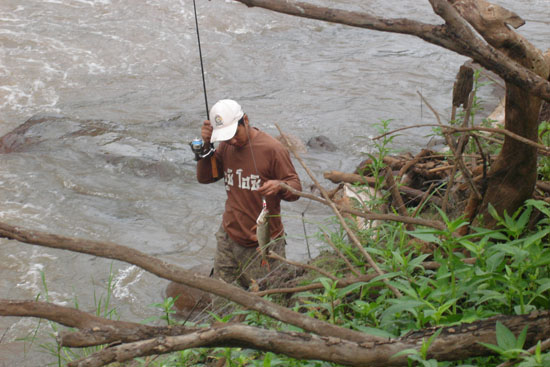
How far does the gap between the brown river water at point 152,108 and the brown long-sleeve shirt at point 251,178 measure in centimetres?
76

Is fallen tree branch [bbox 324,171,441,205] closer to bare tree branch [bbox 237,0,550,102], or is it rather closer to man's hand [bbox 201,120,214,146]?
man's hand [bbox 201,120,214,146]

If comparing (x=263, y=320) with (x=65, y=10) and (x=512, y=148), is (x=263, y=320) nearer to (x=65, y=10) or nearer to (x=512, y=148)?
(x=512, y=148)

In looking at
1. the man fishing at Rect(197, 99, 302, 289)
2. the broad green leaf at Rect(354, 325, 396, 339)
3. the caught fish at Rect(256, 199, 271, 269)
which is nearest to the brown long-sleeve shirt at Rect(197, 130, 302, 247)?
the man fishing at Rect(197, 99, 302, 289)

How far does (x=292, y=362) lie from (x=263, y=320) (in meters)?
0.48

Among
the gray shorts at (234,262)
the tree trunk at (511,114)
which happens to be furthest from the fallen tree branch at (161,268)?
the gray shorts at (234,262)

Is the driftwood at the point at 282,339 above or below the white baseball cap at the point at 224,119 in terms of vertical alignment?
above

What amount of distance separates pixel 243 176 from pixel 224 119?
51 centimetres

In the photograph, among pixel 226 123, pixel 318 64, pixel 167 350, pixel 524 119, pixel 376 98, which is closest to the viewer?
pixel 167 350

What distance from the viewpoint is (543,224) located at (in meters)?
3.27

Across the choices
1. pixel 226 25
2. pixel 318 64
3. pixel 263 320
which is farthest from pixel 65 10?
pixel 263 320

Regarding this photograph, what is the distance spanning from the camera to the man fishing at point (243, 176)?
15.8ft

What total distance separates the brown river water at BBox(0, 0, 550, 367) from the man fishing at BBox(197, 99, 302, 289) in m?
0.75

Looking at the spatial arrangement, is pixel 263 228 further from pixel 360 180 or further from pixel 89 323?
pixel 89 323

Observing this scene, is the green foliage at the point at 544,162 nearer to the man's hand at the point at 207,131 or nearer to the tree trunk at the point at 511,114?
the tree trunk at the point at 511,114
